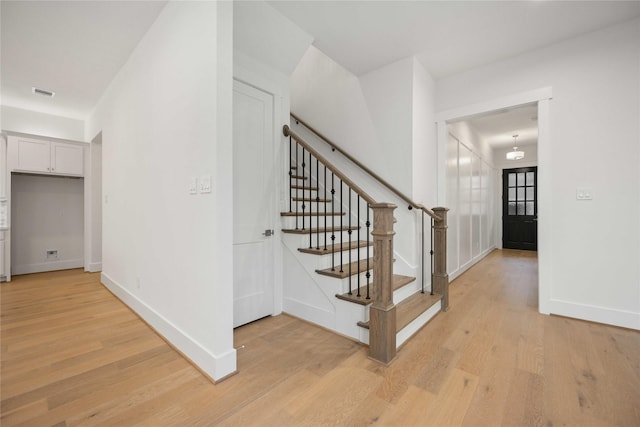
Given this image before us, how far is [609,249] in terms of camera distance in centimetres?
266

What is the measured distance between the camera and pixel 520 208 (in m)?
7.32

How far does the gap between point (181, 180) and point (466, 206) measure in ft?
14.6

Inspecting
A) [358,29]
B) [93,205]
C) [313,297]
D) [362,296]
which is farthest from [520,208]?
[93,205]

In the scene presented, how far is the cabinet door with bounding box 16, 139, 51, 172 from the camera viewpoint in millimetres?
4266

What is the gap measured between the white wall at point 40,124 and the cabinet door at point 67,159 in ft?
0.71

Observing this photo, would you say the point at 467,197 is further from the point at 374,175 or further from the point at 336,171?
the point at 336,171

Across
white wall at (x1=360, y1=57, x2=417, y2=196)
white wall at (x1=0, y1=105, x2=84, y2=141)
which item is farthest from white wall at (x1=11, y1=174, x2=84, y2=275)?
white wall at (x1=360, y1=57, x2=417, y2=196)

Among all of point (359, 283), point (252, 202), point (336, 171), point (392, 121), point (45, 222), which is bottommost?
point (359, 283)

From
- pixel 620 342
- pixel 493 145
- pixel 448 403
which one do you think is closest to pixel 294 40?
pixel 448 403

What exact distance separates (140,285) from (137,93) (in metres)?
1.91

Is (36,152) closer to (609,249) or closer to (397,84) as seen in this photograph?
(397,84)

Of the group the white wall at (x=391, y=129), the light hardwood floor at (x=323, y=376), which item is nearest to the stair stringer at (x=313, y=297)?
the light hardwood floor at (x=323, y=376)

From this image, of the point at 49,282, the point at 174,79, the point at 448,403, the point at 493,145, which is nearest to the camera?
the point at 448,403

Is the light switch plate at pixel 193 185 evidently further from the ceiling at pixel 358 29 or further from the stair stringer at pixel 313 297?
→ the ceiling at pixel 358 29
